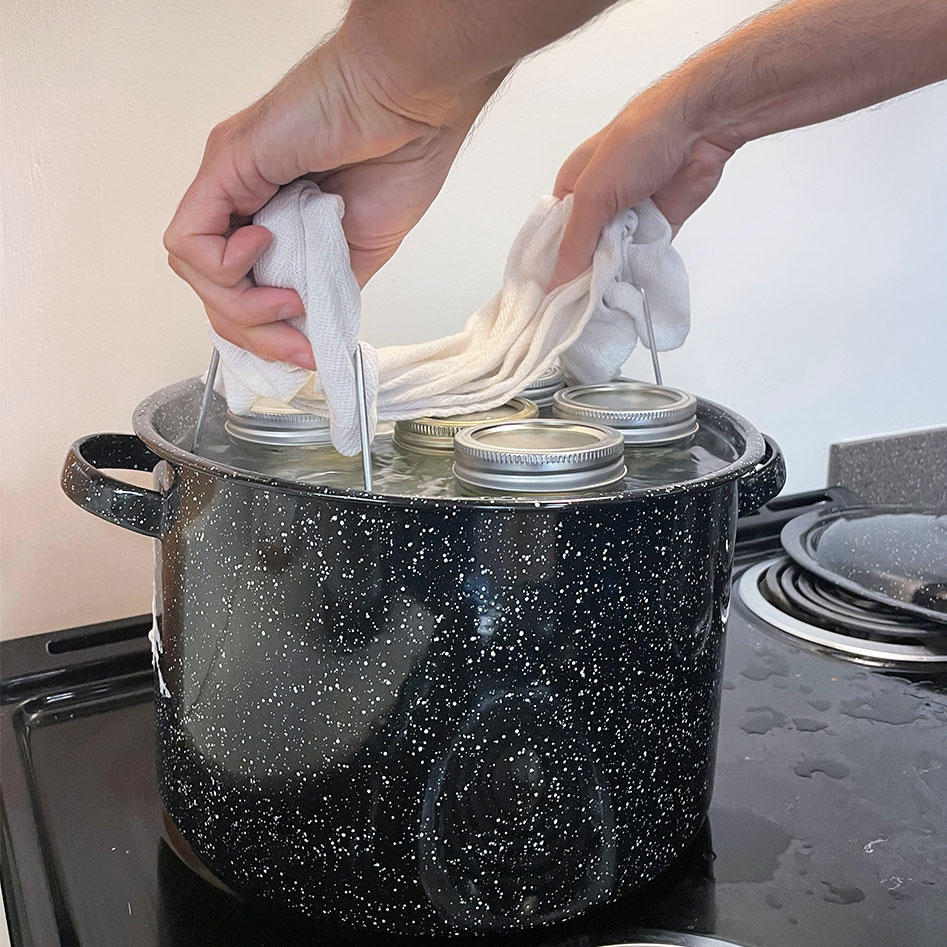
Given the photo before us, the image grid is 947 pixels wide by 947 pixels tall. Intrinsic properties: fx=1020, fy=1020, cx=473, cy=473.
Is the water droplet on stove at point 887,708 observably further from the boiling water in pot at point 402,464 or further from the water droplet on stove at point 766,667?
the boiling water in pot at point 402,464


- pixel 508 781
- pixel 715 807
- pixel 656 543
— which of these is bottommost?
pixel 715 807

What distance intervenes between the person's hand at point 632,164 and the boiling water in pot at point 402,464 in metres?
0.15

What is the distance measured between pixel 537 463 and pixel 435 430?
0.39 ft

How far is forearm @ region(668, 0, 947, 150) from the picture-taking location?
0.66m

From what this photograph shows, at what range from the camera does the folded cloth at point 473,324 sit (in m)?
0.50

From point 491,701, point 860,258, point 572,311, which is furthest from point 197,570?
point 860,258

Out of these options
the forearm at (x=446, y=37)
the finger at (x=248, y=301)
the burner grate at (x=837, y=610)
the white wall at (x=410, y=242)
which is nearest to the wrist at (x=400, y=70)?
the forearm at (x=446, y=37)

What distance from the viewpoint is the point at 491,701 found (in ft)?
1.59

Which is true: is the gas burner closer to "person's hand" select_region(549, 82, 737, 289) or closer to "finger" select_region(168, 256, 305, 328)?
"person's hand" select_region(549, 82, 737, 289)

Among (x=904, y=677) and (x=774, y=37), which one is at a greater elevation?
(x=774, y=37)

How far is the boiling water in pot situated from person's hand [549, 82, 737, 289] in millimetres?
149

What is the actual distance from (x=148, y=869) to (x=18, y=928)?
0.07 meters

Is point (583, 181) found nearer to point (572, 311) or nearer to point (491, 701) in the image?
point (572, 311)

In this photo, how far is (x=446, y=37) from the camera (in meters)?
0.41
